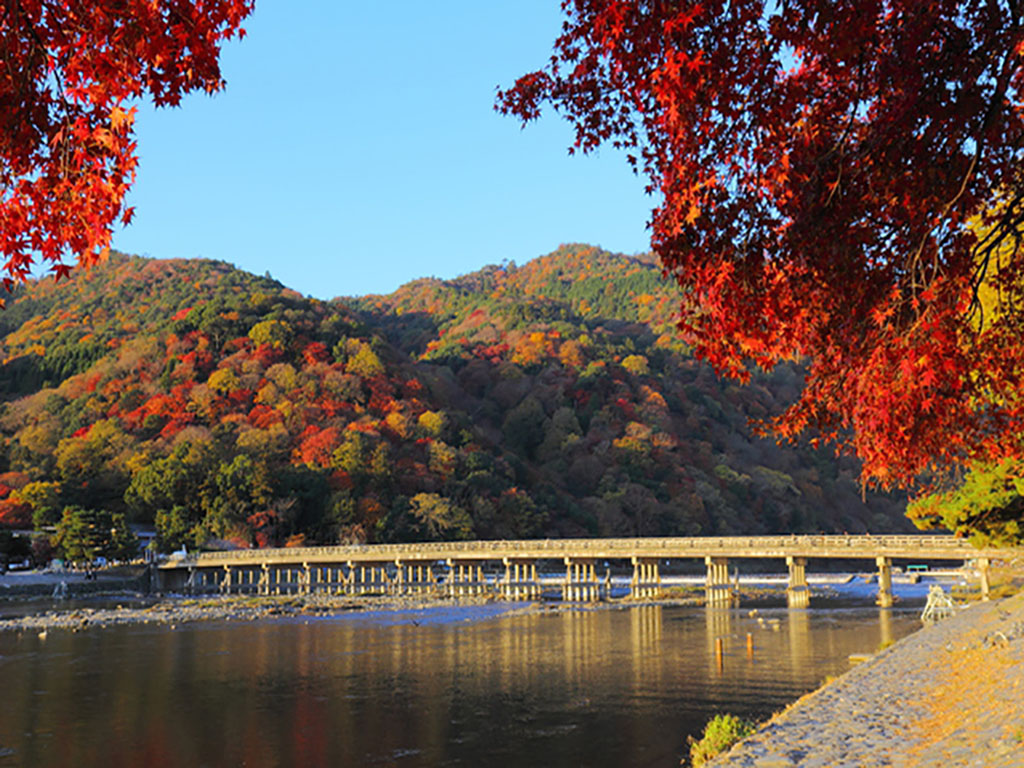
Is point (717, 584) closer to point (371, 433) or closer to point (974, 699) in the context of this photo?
point (371, 433)

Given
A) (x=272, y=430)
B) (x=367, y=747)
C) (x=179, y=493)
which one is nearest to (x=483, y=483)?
(x=272, y=430)

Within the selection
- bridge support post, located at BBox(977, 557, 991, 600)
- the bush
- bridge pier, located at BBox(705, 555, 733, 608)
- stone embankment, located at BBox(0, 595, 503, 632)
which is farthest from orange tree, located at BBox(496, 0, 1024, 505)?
bridge pier, located at BBox(705, 555, 733, 608)

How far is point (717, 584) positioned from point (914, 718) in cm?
4154

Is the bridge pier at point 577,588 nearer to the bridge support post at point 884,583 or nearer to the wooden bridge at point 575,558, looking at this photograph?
the wooden bridge at point 575,558

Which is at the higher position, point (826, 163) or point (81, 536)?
point (826, 163)

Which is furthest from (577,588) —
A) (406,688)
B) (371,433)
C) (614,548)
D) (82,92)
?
(82,92)

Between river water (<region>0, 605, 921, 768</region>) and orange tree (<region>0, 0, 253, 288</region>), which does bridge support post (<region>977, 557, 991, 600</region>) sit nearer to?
river water (<region>0, 605, 921, 768</region>)

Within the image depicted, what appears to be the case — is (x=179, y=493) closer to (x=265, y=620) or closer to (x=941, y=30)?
(x=265, y=620)

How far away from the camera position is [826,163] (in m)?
5.79

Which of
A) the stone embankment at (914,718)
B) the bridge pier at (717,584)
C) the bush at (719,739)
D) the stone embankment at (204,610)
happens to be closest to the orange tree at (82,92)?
the stone embankment at (914,718)

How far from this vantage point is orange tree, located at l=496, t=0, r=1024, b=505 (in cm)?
513

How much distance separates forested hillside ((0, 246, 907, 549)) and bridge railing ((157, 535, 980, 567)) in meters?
7.40

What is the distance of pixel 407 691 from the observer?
80.7 feet

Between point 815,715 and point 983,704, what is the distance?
2.52 meters
